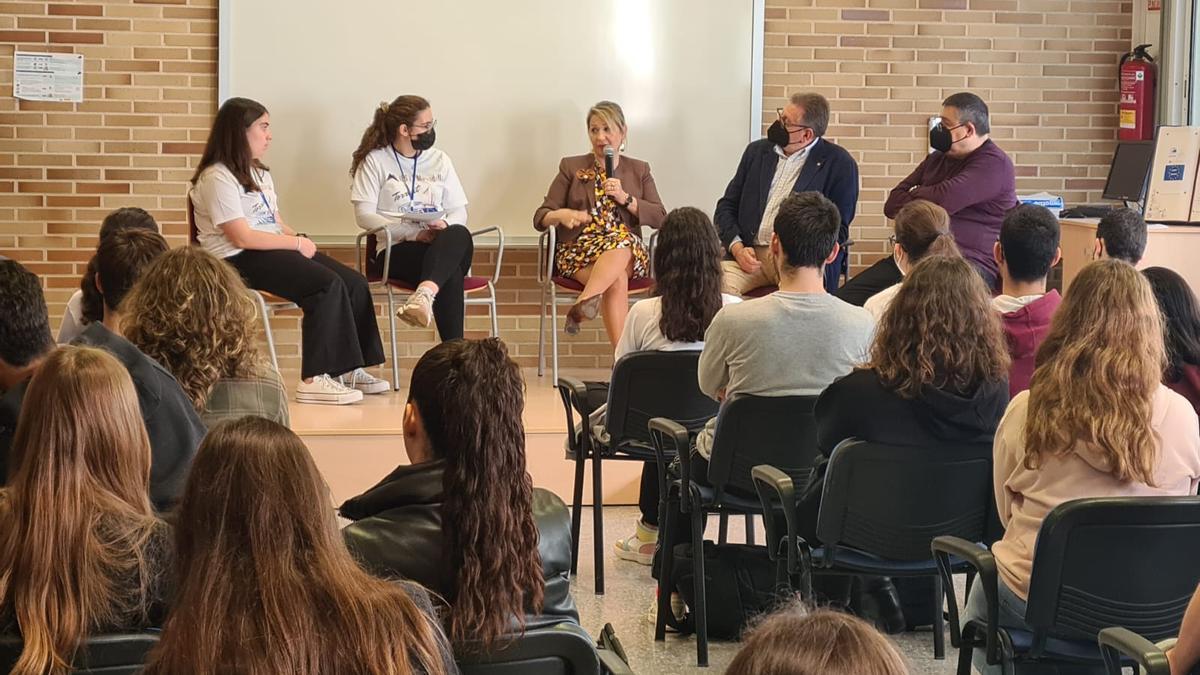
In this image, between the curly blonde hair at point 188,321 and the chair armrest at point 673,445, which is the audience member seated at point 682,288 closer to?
the chair armrest at point 673,445

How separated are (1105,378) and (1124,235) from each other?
1.91 meters

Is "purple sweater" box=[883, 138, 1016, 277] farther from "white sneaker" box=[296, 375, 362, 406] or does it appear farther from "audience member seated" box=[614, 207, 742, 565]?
"white sneaker" box=[296, 375, 362, 406]

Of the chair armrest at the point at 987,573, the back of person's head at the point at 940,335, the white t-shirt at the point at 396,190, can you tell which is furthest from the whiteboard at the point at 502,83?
the chair armrest at the point at 987,573

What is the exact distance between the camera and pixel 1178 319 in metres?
3.24

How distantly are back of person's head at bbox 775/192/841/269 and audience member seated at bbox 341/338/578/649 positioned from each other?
1.69 meters

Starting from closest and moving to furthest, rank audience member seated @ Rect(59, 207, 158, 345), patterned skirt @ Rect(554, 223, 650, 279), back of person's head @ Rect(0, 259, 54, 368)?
back of person's head @ Rect(0, 259, 54, 368) → audience member seated @ Rect(59, 207, 158, 345) → patterned skirt @ Rect(554, 223, 650, 279)

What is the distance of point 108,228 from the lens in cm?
460

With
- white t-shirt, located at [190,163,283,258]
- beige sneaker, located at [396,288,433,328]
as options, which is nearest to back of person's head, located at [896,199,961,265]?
beige sneaker, located at [396,288,433,328]

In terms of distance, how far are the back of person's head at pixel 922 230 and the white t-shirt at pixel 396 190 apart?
2.35 m

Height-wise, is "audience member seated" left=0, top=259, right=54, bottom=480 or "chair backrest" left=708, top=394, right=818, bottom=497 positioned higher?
"audience member seated" left=0, top=259, right=54, bottom=480

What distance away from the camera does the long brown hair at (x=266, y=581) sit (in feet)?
5.06

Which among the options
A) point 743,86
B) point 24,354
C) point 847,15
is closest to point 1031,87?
point 847,15

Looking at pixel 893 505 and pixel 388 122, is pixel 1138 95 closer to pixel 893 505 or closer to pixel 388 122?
pixel 388 122

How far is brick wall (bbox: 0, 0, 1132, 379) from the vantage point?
654 cm
